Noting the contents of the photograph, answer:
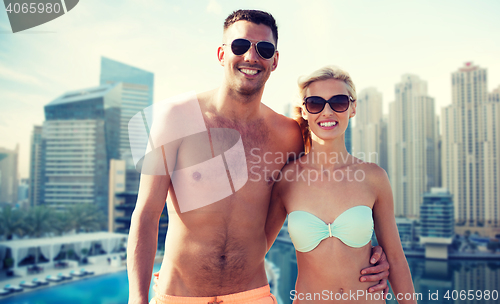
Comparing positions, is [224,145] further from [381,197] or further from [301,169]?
[381,197]

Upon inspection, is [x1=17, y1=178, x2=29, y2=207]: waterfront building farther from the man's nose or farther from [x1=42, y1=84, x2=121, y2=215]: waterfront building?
the man's nose

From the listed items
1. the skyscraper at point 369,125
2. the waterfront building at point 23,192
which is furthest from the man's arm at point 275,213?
the waterfront building at point 23,192

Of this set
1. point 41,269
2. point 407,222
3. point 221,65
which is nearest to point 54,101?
point 41,269

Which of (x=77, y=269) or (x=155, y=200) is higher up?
(x=155, y=200)

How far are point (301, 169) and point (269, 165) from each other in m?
0.28

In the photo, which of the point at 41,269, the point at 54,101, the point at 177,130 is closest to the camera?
the point at 177,130

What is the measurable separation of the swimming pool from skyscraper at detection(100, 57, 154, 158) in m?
46.7

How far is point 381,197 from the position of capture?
2604 millimetres

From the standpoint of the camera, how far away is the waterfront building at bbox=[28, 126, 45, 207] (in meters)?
65.4

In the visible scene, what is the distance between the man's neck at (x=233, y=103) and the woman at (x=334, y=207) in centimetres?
45

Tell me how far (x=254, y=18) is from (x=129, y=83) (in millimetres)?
95103

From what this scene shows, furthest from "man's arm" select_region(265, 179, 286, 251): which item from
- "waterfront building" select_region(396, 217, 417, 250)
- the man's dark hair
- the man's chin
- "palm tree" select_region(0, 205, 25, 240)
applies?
"palm tree" select_region(0, 205, 25, 240)

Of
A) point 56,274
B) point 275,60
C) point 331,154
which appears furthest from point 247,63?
point 56,274

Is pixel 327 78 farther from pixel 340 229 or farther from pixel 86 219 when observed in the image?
pixel 86 219
